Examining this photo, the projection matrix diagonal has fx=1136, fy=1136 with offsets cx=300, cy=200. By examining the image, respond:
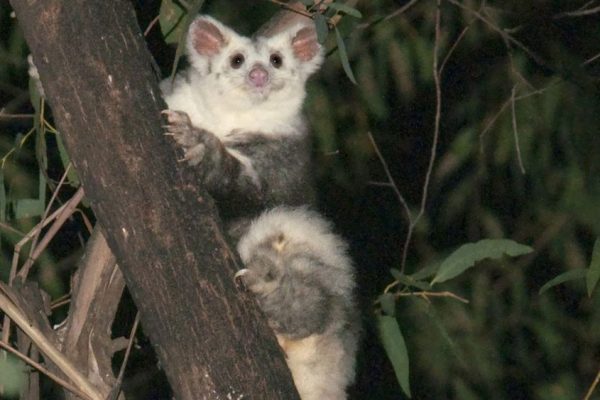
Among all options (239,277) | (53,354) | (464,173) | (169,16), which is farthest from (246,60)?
(464,173)

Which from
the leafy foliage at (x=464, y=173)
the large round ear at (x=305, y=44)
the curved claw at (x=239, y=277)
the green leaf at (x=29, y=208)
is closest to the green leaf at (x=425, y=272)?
the curved claw at (x=239, y=277)

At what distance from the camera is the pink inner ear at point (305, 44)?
4461mm

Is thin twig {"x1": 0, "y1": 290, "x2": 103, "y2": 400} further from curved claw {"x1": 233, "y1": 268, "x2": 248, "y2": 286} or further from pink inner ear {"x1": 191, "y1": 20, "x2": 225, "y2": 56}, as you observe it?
pink inner ear {"x1": 191, "y1": 20, "x2": 225, "y2": 56}

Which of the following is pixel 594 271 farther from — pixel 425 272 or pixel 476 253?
pixel 425 272

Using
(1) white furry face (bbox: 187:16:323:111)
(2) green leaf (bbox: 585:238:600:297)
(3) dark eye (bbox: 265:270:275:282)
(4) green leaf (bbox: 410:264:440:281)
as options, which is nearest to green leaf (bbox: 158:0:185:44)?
(1) white furry face (bbox: 187:16:323:111)

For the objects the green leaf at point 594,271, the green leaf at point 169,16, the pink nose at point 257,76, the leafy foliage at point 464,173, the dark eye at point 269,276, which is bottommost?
the leafy foliage at point 464,173

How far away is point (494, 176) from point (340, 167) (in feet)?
2.94

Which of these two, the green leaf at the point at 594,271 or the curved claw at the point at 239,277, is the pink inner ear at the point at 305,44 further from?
the curved claw at the point at 239,277

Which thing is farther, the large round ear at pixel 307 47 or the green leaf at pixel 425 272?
the large round ear at pixel 307 47

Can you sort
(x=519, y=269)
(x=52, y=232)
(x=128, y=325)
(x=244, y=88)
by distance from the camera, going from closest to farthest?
1. (x=52, y=232)
2. (x=244, y=88)
3. (x=128, y=325)
4. (x=519, y=269)

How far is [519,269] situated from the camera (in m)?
6.21

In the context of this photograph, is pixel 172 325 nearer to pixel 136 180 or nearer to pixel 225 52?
pixel 136 180

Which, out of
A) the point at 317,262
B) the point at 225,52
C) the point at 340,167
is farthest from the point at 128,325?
the point at 317,262

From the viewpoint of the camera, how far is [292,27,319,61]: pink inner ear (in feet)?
14.6
